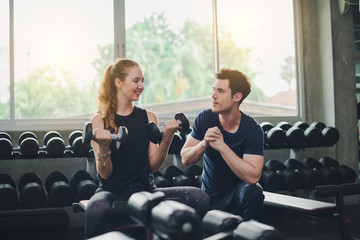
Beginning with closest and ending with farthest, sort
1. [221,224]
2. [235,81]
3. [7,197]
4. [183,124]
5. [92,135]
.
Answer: [221,224], [92,135], [183,124], [235,81], [7,197]

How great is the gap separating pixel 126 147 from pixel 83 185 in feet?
3.41

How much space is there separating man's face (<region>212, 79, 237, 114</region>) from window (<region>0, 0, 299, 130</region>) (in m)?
1.93

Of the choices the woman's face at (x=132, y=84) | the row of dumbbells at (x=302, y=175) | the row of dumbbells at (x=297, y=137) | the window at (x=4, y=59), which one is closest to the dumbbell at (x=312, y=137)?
the row of dumbbells at (x=297, y=137)

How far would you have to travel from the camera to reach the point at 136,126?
2.22 metres

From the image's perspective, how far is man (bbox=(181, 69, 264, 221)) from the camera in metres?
2.13

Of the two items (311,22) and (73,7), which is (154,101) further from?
(311,22)

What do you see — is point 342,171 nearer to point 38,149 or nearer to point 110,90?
point 110,90

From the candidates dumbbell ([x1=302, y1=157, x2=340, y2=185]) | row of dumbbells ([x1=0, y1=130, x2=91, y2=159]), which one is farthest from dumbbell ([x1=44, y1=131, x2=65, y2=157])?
dumbbell ([x1=302, y1=157, x2=340, y2=185])

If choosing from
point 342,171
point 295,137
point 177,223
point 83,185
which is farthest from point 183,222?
point 342,171

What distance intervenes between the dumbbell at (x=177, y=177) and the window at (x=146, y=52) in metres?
0.97

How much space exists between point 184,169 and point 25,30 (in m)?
2.01

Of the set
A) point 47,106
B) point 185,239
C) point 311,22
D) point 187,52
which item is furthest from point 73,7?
point 185,239

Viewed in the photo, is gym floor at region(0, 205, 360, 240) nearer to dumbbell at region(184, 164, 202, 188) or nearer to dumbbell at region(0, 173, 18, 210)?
dumbbell at region(0, 173, 18, 210)

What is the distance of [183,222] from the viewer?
3.58 feet
